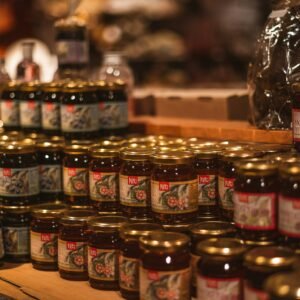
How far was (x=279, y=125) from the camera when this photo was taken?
222 centimetres

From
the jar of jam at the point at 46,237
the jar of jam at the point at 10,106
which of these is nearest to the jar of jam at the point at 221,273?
the jar of jam at the point at 46,237

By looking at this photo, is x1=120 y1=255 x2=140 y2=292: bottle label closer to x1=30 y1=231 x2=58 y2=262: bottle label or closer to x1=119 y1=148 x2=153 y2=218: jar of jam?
x1=119 y1=148 x2=153 y2=218: jar of jam

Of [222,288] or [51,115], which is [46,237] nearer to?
[51,115]

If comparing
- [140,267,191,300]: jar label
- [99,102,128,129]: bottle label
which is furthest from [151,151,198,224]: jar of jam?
[99,102,128,129]: bottle label

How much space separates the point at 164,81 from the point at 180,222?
402 centimetres

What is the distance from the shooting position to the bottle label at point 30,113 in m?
2.62

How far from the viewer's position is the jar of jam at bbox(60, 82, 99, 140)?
239cm

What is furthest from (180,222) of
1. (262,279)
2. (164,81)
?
(164,81)

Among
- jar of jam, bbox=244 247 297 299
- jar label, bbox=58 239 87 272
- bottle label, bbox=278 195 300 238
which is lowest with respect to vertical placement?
jar label, bbox=58 239 87 272

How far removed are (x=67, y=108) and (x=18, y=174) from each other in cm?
29

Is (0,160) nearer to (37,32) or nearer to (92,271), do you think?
(92,271)

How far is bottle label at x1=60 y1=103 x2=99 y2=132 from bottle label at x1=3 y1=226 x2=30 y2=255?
14.7 inches

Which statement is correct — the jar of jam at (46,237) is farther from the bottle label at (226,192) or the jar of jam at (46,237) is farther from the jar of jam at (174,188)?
the bottle label at (226,192)

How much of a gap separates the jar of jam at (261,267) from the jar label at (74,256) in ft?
2.15
